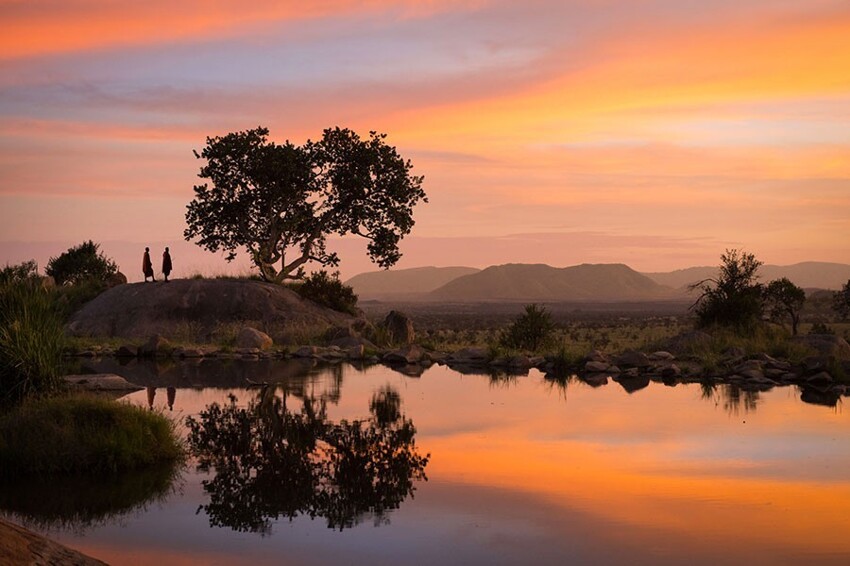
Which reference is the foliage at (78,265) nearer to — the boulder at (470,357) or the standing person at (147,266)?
the standing person at (147,266)

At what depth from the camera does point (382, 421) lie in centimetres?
1881

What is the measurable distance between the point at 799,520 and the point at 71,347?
2735 centimetres

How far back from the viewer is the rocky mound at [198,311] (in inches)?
1569

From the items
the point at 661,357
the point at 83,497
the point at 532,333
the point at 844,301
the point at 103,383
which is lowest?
the point at 83,497

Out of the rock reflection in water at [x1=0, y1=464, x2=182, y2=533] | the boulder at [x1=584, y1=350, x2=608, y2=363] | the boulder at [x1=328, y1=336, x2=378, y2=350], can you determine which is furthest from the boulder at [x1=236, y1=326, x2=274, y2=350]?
the rock reflection in water at [x1=0, y1=464, x2=182, y2=533]

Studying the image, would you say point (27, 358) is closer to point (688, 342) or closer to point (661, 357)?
point (661, 357)

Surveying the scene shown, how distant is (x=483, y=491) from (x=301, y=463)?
120 inches

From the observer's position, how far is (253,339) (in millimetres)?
35750

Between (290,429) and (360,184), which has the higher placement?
(360,184)

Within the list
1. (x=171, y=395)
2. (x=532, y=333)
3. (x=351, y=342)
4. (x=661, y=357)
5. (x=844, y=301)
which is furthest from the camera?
(x=844, y=301)

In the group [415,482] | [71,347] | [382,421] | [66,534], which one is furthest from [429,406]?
[71,347]

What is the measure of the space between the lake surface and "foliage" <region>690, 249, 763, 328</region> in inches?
566

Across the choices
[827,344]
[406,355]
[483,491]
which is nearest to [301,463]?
[483,491]

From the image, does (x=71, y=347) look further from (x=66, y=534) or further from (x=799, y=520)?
(x=799, y=520)
